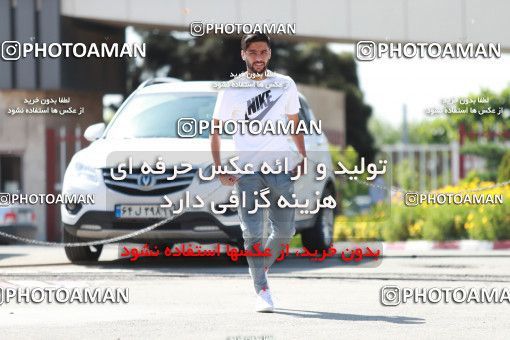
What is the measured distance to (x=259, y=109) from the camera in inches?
327

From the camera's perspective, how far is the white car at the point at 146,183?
11656 millimetres

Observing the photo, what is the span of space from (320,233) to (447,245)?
4651 mm

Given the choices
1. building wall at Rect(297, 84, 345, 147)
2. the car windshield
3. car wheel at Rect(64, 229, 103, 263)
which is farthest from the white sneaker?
building wall at Rect(297, 84, 345, 147)

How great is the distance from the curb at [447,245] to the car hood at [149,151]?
21.1 ft

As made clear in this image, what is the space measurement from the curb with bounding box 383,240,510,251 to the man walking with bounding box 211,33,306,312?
931cm

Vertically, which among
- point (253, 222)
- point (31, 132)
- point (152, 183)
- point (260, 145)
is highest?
point (31, 132)

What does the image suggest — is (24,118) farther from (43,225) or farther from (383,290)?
(383,290)

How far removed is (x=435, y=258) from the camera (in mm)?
14406

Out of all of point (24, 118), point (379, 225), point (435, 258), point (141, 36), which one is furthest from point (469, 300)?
point (141, 36)

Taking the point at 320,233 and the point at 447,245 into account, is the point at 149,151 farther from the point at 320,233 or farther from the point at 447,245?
the point at 447,245

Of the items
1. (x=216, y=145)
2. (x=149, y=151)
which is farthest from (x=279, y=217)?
(x=149, y=151)

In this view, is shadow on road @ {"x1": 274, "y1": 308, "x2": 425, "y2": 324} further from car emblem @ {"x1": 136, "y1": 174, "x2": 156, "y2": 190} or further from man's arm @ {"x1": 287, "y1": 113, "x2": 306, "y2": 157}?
car emblem @ {"x1": 136, "y1": 174, "x2": 156, "y2": 190}

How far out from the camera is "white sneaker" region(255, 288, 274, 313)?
8.23 meters

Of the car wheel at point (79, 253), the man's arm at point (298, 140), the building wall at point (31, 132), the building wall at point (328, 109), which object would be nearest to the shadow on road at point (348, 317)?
the man's arm at point (298, 140)
